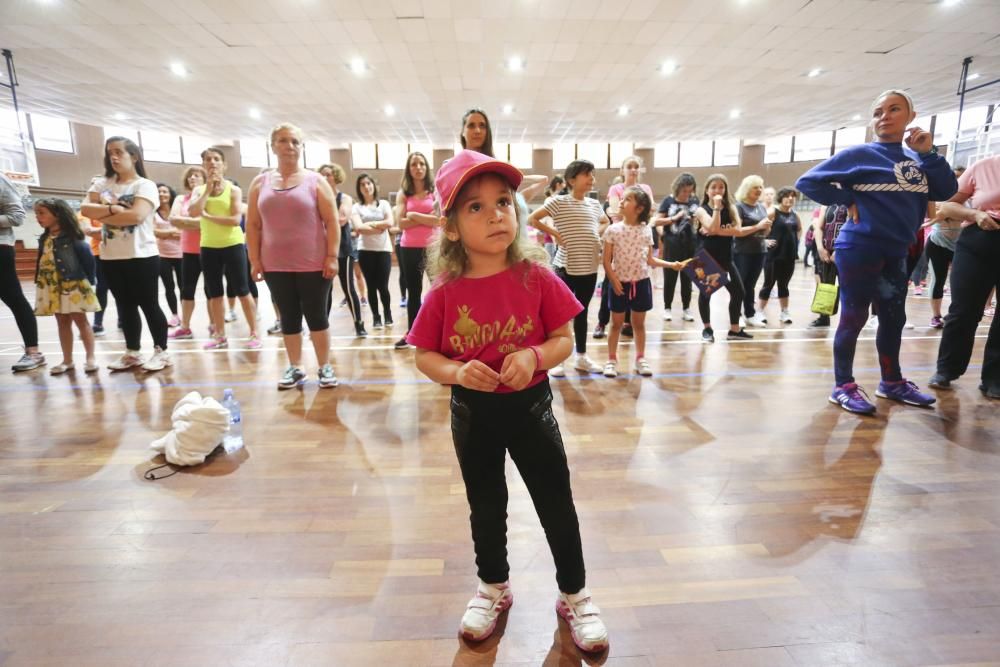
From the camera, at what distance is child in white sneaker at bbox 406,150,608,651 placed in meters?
1.14

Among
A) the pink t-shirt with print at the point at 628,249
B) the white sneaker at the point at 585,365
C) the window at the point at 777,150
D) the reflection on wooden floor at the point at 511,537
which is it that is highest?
the window at the point at 777,150

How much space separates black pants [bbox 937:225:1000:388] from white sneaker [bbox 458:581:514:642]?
3605mm

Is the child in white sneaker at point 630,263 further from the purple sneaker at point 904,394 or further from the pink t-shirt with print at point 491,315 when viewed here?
the pink t-shirt with print at point 491,315

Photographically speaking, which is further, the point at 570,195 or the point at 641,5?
the point at 641,5

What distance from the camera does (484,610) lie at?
1.34 metres

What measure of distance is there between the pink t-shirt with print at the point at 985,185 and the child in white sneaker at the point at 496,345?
3437 millimetres

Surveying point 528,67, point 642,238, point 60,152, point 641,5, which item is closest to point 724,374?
point 642,238

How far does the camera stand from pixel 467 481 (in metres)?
1.31

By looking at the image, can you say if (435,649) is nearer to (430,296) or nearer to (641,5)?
(430,296)

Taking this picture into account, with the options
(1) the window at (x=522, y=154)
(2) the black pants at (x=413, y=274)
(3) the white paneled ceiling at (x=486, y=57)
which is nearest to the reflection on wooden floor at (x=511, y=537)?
(2) the black pants at (x=413, y=274)

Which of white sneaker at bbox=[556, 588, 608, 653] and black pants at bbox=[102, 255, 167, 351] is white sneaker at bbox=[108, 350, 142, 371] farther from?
white sneaker at bbox=[556, 588, 608, 653]

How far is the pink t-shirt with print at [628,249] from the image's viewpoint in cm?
351

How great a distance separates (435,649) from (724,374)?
10.2 feet

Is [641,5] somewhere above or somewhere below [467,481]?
above
